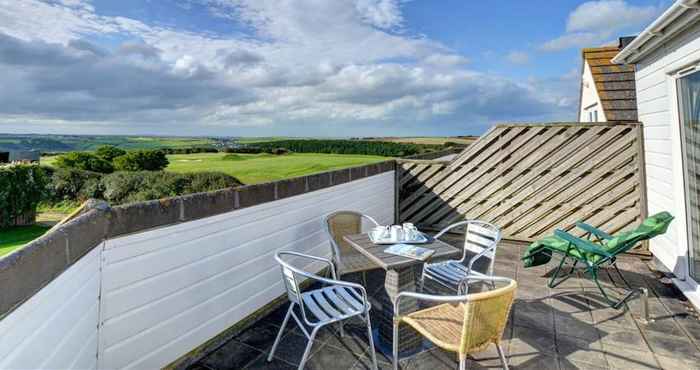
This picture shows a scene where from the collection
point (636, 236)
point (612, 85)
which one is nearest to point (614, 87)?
point (612, 85)

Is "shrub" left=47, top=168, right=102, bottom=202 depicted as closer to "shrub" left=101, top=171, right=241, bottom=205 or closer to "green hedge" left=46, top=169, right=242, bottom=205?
"green hedge" left=46, top=169, right=242, bottom=205

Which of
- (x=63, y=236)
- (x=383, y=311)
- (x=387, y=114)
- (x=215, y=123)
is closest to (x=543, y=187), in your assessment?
(x=383, y=311)

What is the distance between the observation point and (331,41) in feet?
28.5

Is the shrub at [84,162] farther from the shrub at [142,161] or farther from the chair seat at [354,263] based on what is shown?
the chair seat at [354,263]

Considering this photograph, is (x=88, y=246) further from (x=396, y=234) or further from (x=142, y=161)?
(x=142, y=161)

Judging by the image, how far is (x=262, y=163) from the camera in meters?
11.3

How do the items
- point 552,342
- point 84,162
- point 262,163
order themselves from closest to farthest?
point 552,342 < point 84,162 < point 262,163

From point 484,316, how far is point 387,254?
91cm

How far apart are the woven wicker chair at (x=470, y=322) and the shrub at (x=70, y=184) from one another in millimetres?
9887

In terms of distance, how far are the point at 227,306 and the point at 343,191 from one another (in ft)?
7.01

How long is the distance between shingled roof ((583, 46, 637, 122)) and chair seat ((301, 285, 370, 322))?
19.0ft

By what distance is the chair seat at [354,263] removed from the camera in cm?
312

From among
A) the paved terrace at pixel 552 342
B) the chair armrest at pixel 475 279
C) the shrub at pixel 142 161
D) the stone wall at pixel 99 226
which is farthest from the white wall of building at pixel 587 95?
the shrub at pixel 142 161

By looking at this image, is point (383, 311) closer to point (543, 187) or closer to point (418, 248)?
point (418, 248)
